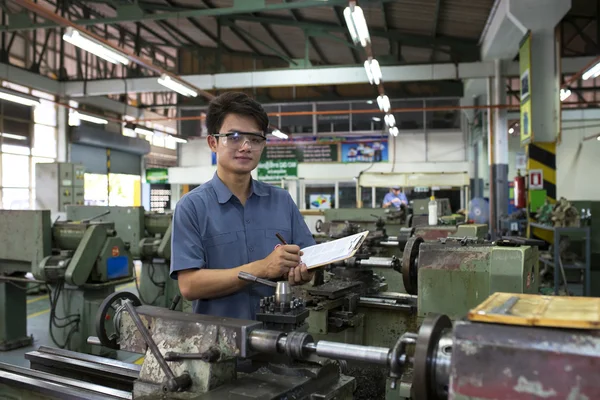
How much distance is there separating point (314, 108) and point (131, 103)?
4.05m

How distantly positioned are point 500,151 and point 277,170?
15.6 ft

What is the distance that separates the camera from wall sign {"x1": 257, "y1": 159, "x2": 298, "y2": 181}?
9.73m

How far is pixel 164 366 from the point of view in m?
0.89

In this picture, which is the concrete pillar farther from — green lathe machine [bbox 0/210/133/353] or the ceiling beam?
green lathe machine [bbox 0/210/133/353]

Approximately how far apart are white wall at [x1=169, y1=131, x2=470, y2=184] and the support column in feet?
11.0

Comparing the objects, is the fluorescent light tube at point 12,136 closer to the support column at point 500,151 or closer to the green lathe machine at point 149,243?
the green lathe machine at point 149,243

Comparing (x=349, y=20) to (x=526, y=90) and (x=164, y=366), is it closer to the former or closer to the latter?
(x=526, y=90)

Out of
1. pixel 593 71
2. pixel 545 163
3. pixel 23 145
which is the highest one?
pixel 593 71

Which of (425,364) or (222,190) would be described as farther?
(222,190)

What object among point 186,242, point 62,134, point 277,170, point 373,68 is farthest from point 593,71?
point 62,134

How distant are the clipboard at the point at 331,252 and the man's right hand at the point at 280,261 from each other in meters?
0.04

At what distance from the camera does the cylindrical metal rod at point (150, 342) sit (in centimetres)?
88

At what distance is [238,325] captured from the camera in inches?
35.1

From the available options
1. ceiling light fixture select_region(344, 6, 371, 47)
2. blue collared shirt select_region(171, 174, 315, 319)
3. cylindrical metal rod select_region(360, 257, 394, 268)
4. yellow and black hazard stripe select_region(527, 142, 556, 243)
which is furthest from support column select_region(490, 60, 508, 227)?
blue collared shirt select_region(171, 174, 315, 319)
